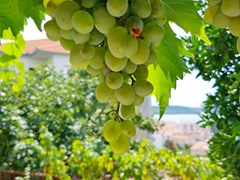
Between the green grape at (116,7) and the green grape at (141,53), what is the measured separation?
0.04m

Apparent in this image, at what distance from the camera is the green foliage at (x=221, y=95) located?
1349 mm

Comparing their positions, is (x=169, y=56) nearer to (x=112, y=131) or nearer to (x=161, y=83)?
(x=161, y=83)

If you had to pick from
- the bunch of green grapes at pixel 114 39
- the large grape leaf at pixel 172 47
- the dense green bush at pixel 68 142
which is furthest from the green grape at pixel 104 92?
the dense green bush at pixel 68 142

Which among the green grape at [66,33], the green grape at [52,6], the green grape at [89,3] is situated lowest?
the green grape at [66,33]

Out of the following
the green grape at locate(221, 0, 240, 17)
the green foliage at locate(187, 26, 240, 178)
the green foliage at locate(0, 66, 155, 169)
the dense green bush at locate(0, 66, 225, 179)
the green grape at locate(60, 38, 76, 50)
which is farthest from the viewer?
the green foliage at locate(0, 66, 155, 169)

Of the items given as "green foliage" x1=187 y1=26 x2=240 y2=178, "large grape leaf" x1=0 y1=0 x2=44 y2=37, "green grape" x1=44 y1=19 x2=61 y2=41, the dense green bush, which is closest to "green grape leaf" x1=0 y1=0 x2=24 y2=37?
"large grape leaf" x1=0 y1=0 x2=44 y2=37

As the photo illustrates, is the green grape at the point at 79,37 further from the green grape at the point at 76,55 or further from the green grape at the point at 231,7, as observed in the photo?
the green grape at the point at 231,7

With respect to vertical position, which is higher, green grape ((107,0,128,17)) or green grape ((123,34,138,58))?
green grape ((107,0,128,17))

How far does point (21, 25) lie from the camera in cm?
52

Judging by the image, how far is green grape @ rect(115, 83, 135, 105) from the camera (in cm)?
42

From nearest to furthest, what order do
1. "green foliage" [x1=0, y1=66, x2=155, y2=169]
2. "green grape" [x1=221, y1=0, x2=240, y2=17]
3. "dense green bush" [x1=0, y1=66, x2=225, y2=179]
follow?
"green grape" [x1=221, y1=0, x2=240, y2=17], "dense green bush" [x1=0, y1=66, x2=225, y2=179], "green foliage" [x1=0, y1=66, x2=155, y2=169]

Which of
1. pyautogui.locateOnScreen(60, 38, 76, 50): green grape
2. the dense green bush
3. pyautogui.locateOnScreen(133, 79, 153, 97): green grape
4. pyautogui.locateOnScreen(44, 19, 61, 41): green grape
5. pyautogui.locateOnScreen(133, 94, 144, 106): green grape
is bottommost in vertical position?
pyautogui.locateOnScreen(133, 94, 144, 106): green grape

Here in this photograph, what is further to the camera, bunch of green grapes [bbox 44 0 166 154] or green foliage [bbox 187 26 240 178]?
green foliage [bbox 187 26 240 178]

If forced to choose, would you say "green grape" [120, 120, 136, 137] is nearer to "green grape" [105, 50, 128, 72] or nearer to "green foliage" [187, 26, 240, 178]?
"green grape" [105, 50, 128, 72]
